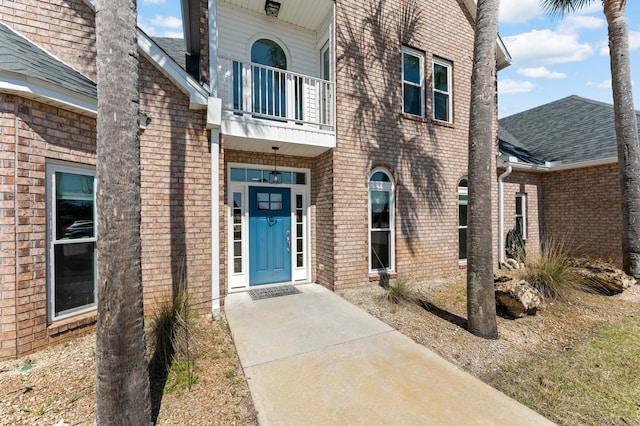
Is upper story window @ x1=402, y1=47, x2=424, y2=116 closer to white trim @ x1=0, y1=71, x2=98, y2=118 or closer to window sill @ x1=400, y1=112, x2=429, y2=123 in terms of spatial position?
window sill @ x1=400, y1=112, x2=429, y2=123

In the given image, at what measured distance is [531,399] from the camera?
287 cm

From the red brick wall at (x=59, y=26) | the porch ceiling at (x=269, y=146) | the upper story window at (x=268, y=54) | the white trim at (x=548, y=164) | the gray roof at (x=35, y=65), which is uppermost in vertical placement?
the upper story window at (x=268, y=54)

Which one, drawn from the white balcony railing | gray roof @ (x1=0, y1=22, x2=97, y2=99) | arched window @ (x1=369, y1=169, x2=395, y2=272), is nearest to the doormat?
arched window @ (x1=369, y1=169, x2=395, y2=272)

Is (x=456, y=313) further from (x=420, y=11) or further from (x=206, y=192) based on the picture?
(x=420, y=11)

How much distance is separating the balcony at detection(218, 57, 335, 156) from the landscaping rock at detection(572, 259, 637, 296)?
6.67m

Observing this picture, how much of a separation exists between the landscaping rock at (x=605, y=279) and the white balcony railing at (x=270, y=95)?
6844 mm

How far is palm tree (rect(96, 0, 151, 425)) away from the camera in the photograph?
6.95 ft

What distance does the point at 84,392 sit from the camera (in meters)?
2.78

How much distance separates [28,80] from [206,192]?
8.31 ft

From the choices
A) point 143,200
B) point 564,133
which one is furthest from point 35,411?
point 564,133

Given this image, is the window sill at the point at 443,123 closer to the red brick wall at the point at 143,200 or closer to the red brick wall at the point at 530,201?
the red brick wall at the point at 530,201

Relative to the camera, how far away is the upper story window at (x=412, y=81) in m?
7.16

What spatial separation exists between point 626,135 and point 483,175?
20.8 ft

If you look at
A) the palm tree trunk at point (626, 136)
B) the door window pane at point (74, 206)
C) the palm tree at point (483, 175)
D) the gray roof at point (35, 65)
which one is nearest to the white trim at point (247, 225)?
the door window pane at point (74, 206)
